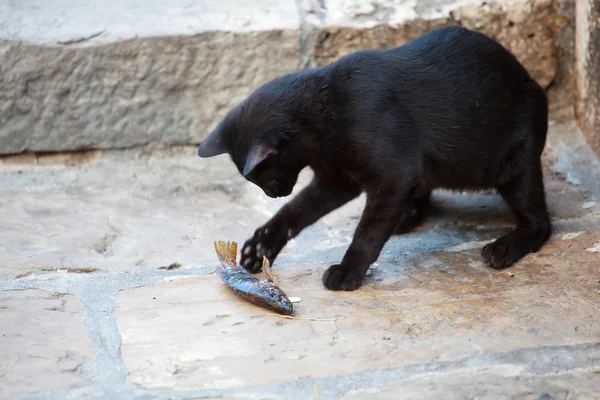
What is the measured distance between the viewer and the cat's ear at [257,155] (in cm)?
223

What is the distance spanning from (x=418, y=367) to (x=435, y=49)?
4.28 feet

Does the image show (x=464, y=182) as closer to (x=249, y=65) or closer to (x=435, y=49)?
(x=435, y=49)

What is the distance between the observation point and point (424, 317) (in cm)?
205

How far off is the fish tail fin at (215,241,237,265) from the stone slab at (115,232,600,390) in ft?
0.24

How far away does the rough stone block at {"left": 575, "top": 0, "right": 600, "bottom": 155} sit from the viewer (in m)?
2.97

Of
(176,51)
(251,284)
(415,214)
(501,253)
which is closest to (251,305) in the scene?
(251,284)

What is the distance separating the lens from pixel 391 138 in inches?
95.7

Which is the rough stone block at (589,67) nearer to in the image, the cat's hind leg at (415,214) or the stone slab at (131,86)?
the cat's hind leg at (415,214)

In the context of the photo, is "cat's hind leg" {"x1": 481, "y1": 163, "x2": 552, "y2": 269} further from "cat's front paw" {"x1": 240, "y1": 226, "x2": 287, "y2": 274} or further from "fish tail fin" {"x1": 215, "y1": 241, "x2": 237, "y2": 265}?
"fish tail fin" {"x1": 215, "y1": 241, "x2": 237, "y2": 265}

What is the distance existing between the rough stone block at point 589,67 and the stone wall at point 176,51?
0.13 meters

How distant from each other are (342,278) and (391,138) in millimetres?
471

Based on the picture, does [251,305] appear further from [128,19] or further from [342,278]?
[128,19]

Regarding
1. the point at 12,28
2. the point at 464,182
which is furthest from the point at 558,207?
the point at 12,28

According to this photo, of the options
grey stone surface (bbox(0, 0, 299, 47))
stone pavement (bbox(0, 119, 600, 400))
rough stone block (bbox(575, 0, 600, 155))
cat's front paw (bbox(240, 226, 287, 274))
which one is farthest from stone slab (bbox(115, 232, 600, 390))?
grey stone surface (bbox(0, 0, 299, 47))
